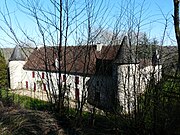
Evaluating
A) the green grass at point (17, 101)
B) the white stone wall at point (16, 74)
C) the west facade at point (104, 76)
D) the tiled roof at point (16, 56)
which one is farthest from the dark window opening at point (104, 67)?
the tiled roof at point (16, 56)

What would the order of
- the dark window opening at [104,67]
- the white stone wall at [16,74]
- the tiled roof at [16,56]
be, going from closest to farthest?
the dark window opening at [104,67] < the white stone wall at [16,74] < the tiled roof at [16,56]

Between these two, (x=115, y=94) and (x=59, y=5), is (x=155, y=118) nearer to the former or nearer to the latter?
(x=115, y=94)

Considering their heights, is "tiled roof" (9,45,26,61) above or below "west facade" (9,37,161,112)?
above

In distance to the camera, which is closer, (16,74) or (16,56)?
(16,56)

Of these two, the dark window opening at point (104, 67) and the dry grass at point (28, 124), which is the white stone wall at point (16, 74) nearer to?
the dark window opening at point (104, 67)

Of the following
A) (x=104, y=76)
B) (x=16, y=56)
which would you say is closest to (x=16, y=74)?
(x=16, y=56)

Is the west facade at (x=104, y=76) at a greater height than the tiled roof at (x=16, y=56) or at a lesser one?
lesser

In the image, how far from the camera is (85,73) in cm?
679

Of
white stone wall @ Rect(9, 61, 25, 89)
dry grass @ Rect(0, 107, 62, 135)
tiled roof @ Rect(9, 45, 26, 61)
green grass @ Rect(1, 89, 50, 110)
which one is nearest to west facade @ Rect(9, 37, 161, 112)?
dry grass @ Rect(0, 107, 62, 135)

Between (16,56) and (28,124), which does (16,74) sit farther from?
(28,124)

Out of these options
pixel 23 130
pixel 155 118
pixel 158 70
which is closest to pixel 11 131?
pixel 23 130

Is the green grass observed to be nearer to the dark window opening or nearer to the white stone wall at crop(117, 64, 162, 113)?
the dark window opening

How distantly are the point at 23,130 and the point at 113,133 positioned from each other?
2.12 m

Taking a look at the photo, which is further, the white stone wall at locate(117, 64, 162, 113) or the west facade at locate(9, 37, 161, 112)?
the west facade at locate(9, 37, 161, 112)
